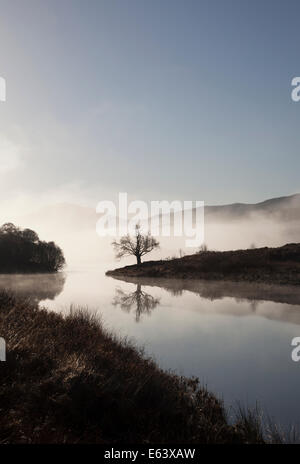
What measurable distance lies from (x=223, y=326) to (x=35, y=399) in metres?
11.1

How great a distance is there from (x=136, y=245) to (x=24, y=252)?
23241 mm

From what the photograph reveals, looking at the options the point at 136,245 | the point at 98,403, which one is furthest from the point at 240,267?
the point at 98,403

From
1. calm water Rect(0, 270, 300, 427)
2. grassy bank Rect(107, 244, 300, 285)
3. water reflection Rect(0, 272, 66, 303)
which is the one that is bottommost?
calm water Rect(0, 270, 300, 427)

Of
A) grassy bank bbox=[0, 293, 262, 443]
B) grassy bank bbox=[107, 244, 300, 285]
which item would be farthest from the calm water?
grassy bank bbox=[107, 244, 300, 285]

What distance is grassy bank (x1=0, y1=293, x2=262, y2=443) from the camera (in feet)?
17.9

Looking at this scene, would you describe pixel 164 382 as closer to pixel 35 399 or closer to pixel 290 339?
pixel 35 399

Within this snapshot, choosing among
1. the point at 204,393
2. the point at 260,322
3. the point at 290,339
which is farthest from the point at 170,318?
the point at 204,393

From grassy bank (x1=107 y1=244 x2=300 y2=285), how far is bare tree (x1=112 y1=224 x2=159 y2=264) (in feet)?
30.3

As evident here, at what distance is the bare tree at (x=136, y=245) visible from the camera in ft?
219

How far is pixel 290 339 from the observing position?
42.0ft

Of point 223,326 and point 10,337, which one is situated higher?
point 10,337

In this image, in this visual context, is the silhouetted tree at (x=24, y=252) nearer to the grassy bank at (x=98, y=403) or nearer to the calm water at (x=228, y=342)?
the calm water at (x=228, y=342)

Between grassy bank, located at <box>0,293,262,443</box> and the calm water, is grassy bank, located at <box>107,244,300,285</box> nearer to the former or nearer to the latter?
the calm water

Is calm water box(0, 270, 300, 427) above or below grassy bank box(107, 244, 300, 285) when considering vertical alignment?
below
